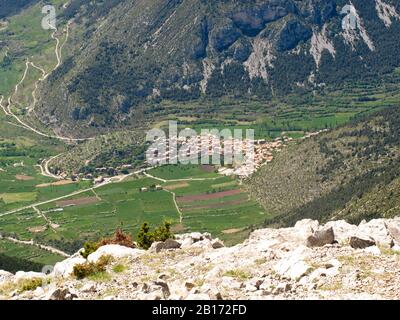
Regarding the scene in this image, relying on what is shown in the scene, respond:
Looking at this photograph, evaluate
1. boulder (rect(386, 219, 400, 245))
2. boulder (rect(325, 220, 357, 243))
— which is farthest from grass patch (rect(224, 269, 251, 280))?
boulder (rect(386, 219, 400, 245))

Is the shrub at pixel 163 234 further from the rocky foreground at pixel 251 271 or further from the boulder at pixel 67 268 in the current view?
the boulder at pixel 67 268

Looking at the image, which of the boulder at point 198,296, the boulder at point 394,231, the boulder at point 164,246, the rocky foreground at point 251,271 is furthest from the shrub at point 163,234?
the boulder at point 198,296

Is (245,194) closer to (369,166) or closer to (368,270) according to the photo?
(369,166)

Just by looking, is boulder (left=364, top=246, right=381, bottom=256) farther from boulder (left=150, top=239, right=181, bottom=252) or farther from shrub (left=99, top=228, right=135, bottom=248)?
shrub (left=99, top=228, right=135, bottom=248)

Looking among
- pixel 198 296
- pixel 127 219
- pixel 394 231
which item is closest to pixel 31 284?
pixel 198 296

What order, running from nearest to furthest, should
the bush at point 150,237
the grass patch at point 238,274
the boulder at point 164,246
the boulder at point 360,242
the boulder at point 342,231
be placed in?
1. the grass patch at point 238,274
2. the boulder at point 360,242
3. the boulder at point 342,231
4. the boulder at point 164,246
5. the bush at point 150,237

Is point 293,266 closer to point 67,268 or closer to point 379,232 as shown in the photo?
point 379,232
